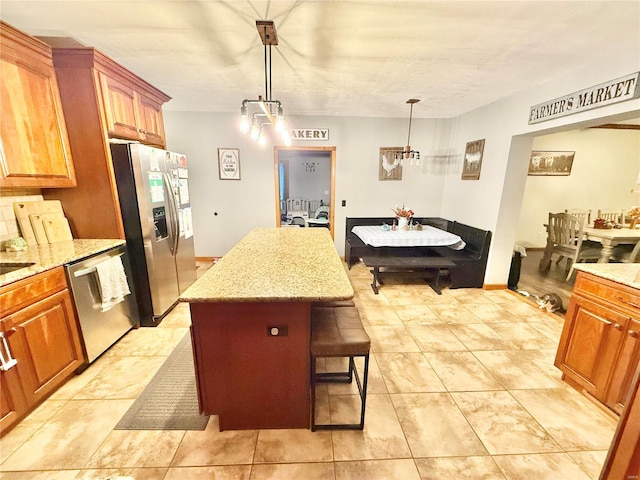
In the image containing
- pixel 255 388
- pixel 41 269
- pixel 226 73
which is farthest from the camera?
pixel 226 73

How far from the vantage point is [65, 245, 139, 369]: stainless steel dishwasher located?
182 centimetres

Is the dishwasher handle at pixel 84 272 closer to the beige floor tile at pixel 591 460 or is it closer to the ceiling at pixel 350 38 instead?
the ceiling at pixel 350 38

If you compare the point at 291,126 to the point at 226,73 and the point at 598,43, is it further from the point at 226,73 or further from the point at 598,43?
the point at 598,43

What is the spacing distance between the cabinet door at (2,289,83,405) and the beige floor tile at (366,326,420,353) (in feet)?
7.41

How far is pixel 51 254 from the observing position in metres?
1.82

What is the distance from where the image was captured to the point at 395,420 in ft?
5.16

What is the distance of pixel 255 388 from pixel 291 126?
384 cm

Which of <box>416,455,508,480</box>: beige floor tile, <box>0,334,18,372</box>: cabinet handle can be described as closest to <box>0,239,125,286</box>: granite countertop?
<box>0,334,18,372</box>: cabinet handle

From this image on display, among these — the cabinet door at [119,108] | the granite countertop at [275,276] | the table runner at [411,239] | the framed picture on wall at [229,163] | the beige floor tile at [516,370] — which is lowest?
the beige floor tile at [516,370]

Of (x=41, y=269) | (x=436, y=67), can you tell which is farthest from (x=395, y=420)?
(x=436, y=67)

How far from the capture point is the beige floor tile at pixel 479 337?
2.29 metres

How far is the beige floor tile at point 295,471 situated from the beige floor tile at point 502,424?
0.90m

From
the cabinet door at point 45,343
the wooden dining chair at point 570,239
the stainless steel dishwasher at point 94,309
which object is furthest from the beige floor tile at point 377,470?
the wooden dining chair at point 570,239

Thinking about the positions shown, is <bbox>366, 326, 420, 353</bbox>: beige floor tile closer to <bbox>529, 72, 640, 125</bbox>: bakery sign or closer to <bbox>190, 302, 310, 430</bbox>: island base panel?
<bbox>190, 302, 310, 430</bbox>: island base panel
